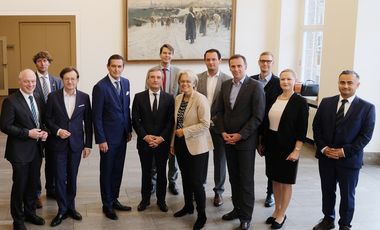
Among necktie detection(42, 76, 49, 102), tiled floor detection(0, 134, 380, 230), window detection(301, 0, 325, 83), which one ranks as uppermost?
window detection(301, 0, 325, 83)

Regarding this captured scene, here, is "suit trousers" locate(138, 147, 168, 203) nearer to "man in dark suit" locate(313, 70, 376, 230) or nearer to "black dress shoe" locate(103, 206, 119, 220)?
"black dress shoe" locate(103, 206, 119, 220)

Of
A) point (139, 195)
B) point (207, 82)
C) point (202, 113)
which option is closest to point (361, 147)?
point (202, 113)

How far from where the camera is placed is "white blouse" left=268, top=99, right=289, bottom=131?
11.7 ft

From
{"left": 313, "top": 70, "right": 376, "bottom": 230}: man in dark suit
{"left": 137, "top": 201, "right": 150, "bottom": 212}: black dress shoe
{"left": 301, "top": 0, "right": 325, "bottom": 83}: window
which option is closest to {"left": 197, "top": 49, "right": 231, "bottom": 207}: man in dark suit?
{"left": 137, "top": 201, "right": 150, "bottom": 212}: black dress shoe

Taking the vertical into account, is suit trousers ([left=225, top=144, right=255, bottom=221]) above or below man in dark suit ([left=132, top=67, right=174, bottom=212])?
below

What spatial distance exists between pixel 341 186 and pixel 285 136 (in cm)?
65

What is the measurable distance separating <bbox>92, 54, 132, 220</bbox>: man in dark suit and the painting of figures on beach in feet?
Answer: 13.1

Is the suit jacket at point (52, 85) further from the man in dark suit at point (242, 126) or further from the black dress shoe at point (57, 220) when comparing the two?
the man in dark suit at point (242, 126)

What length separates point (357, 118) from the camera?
3438 millimetres

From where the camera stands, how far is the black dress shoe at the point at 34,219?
12.4 ft

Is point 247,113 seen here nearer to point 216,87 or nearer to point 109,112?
point 216,87

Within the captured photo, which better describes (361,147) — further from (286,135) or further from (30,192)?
(30,192)

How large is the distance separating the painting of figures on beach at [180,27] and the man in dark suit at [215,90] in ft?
12.4

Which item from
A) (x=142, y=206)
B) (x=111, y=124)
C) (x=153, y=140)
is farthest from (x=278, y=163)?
(x=111, y=124)
